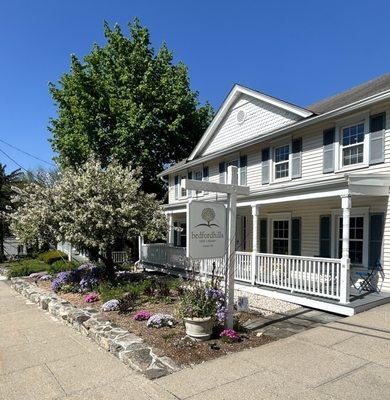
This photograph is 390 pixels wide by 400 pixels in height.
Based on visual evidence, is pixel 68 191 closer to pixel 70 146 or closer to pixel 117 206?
pixel 117 206

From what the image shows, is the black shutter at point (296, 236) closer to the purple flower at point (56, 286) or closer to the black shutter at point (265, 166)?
the black shutter at point (265, 166)

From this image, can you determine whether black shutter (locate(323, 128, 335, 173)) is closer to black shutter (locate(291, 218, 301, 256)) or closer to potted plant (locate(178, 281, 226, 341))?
black shutter (locate(291, 218, 301, 256))

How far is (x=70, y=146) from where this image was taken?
22.5 m

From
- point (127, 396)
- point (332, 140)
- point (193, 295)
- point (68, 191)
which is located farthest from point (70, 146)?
point (127, 396)

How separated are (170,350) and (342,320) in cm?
380

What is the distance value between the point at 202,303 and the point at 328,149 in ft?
23.4

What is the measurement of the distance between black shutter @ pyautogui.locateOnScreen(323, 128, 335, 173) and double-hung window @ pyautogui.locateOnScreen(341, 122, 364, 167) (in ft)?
1.00

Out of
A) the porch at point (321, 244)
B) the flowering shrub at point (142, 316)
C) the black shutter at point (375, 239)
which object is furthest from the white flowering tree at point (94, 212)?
the black shutter at point (375, 239)

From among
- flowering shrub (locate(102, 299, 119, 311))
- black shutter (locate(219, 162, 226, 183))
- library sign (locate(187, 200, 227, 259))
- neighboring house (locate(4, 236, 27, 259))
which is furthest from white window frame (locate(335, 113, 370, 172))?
neighboring house (locate(4, 236, 27, 259))

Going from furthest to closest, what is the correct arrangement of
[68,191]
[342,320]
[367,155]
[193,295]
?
1. [68,191]
2. [367,155]
3. [342,320]
4. [193,295]

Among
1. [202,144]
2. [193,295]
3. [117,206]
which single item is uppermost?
[202,144]

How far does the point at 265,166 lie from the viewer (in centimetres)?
1380

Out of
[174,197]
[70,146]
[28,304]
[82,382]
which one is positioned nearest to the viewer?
[82,382]

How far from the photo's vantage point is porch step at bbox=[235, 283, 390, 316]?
26.1 ft
